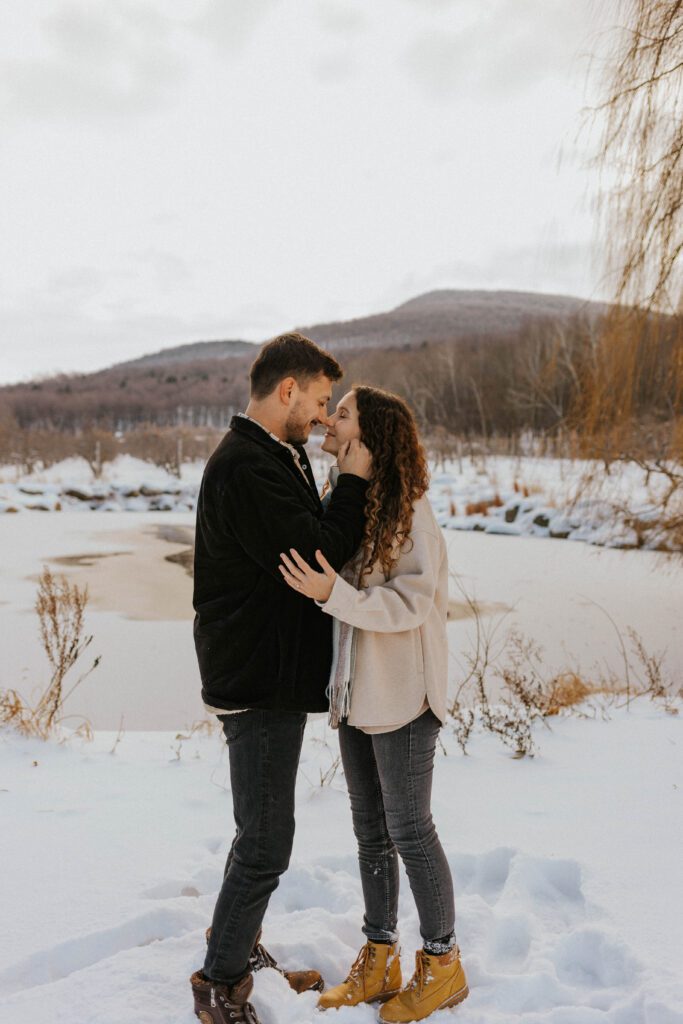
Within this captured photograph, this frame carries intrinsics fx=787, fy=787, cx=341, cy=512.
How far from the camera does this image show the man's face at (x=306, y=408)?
7.13ft

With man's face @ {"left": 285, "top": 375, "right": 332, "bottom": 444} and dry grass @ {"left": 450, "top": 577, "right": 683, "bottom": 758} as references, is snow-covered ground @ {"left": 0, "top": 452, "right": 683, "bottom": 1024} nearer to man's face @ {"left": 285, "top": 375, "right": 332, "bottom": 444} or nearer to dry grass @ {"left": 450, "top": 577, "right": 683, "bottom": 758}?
dry grass @ {"left": 450, "top": 577, "right": 683, "bottom": 758}

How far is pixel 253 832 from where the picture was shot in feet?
6.73

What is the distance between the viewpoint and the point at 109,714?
19.4 feet

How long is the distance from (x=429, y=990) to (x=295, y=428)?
156 centimetres

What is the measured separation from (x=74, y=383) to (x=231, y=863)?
9316 cm

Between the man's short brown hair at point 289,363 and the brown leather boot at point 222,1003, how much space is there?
157 cm

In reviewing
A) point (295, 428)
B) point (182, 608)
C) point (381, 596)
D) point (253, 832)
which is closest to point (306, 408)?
point (295, 428)

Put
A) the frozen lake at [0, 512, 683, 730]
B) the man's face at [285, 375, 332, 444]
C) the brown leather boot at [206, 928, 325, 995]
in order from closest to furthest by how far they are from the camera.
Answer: the man's face at [285, 375, 332, 444], the brown leather boot at [206, 928, 325, 995], the frozen lake at [0, 512, 683, 730]

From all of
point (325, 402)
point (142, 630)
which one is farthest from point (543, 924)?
point (142, 630)

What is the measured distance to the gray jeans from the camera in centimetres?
207

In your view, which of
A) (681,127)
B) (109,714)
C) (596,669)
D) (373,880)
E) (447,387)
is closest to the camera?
(373,880)

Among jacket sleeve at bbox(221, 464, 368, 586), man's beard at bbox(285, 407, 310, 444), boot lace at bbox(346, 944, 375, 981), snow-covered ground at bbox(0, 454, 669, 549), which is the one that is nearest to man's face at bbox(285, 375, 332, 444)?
man's beard at bbox(285, 407, 310, 444)

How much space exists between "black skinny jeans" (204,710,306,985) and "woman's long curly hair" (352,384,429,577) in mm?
518

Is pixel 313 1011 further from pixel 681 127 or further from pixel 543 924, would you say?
pixel 681 127
